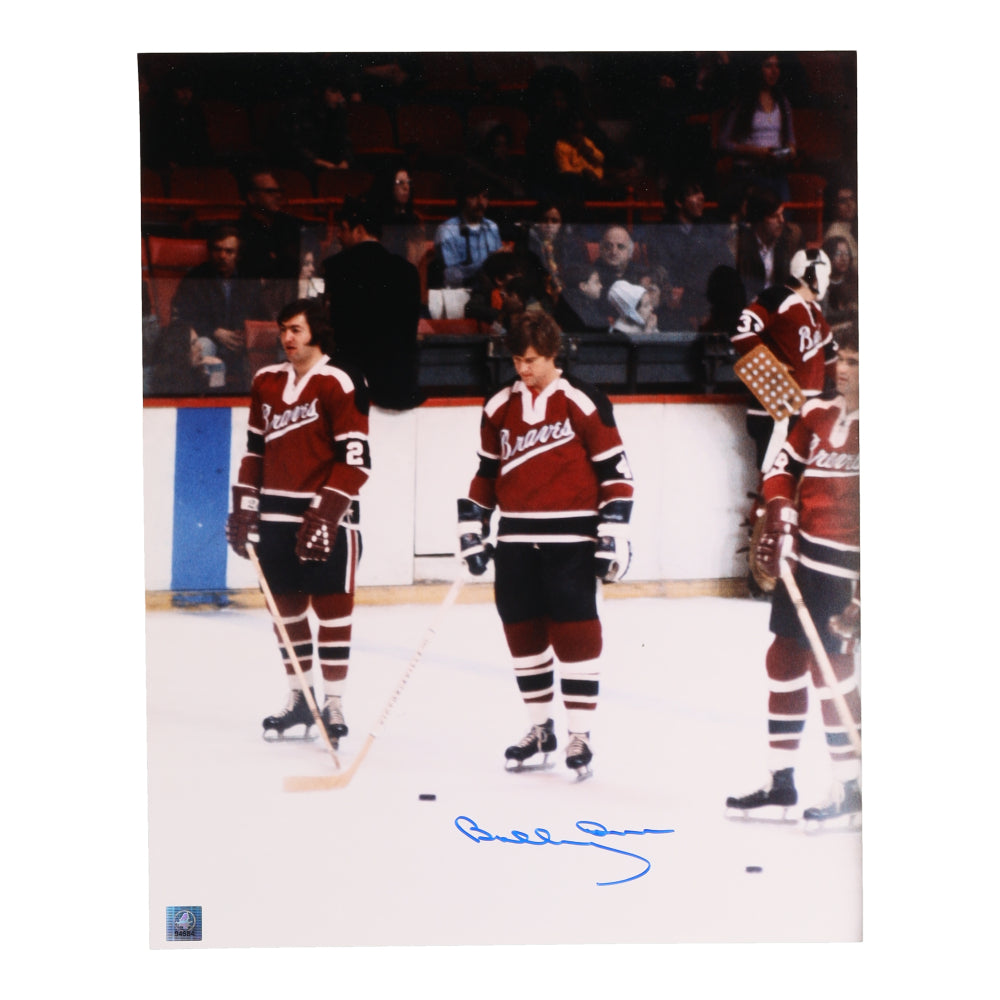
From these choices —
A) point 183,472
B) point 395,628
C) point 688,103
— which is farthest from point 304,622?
point 688,103

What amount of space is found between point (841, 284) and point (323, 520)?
1.45 meters

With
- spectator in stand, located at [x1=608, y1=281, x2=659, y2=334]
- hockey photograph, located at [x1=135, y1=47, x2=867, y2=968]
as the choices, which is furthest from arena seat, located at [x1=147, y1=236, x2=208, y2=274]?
spectator in stand, located at [x1=608, y1=281, x2=659, y2=334]

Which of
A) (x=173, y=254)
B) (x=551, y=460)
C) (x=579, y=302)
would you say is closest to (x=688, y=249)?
(x=579, y=302)

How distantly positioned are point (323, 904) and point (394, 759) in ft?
1.36

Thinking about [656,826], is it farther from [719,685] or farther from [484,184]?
[484,184]

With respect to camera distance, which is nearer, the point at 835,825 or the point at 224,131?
the point at 224,131

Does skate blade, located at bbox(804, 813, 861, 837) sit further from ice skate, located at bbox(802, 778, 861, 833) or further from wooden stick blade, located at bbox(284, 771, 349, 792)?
wooden stick blade, located at bbox(284, 771, 349, 792)

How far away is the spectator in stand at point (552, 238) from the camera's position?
336cm

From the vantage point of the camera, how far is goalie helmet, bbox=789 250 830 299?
3.40 m

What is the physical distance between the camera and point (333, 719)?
11.2 feet

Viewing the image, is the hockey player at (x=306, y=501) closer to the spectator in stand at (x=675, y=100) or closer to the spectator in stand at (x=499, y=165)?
the spectator in stand at (x=499, y=165)

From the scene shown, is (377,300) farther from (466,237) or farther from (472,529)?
(472,529)

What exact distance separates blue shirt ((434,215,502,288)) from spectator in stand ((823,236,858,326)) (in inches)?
33.4

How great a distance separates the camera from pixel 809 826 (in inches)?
135
